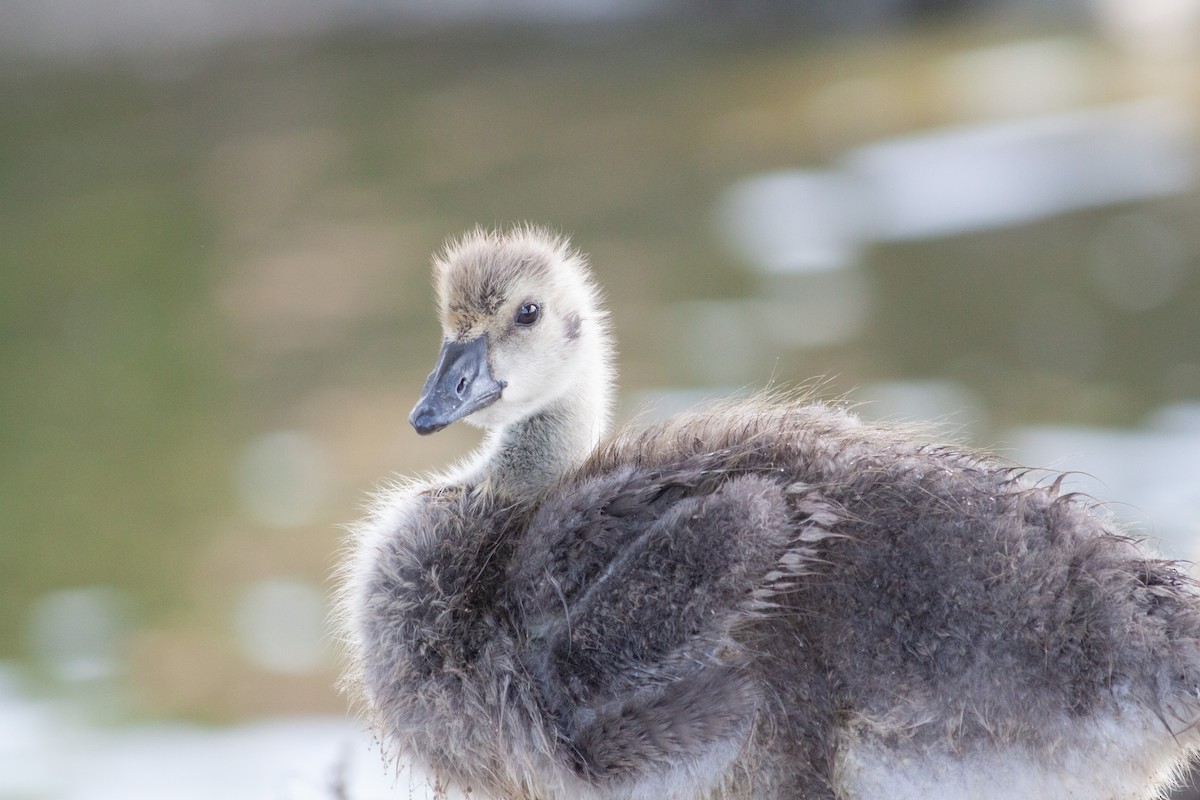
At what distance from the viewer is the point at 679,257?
7.79m

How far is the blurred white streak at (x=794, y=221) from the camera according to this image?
24.9 feet

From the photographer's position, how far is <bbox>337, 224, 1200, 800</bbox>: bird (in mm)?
1894

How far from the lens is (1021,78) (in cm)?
969

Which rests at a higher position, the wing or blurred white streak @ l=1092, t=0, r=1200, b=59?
blurred white streak @ l=1092, t=0, r=1200, b=59

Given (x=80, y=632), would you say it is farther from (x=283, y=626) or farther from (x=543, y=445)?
(x=543, y=445)

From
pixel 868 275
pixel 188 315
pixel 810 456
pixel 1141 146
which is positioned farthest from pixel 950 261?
pixel 810 456

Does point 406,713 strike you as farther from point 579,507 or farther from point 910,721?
point 910,721

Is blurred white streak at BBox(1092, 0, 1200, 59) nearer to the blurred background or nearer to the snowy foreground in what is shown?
the blurred background

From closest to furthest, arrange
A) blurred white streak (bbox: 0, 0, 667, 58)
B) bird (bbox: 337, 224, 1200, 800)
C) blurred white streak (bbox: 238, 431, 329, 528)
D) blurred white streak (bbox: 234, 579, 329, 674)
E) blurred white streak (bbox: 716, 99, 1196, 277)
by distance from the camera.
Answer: bird (bbox: 337, 224, 1200, 800) < blurred white streak (bbox: 234, 579, 329, 674) < blurred white streak (bbox: 238, 431, 329, 528) < blurred white streak (bbox: 716, 99, 1196, 277) < blurred white streak (bbox: 0, 0, 667, 58)

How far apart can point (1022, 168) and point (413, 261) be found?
3.44m

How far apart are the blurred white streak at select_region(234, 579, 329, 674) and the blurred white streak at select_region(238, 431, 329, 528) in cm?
40

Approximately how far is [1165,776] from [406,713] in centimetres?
107

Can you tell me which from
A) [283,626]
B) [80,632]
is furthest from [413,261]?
[80,632]

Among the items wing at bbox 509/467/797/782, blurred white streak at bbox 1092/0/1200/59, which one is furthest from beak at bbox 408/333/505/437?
blurred white streak at bbox 1092/0/1200/59
